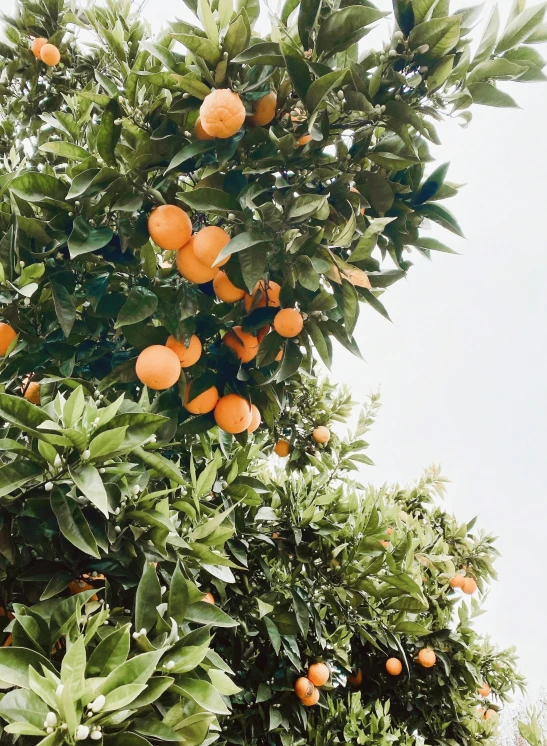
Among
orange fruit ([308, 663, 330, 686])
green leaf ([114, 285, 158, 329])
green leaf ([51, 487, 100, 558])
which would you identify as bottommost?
orange fruit ([308, 663, 330, 686])

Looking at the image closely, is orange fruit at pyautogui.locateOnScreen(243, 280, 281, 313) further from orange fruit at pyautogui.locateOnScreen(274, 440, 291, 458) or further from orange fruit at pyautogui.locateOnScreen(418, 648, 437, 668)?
orange fruit at pyautogui.locateOnScreen(418, 648, 437, 668)

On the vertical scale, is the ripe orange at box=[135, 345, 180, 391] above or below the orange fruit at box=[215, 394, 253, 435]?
above

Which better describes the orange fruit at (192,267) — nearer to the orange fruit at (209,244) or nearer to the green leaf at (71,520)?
the orange fruit at (209,244)

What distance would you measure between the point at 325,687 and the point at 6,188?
242 centimetres

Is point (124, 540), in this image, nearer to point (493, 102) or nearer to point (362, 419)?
point (493, 102)

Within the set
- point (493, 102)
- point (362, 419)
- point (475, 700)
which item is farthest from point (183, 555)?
point (475, 700)

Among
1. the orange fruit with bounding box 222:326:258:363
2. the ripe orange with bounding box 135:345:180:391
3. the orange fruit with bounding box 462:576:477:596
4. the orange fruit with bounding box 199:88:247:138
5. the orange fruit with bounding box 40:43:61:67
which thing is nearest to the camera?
the orange fruit with bounding box 199:88:247:138

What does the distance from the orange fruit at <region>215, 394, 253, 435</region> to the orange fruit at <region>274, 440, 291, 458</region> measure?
1.63 metres

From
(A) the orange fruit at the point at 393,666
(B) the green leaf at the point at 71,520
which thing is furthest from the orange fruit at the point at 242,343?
(A) the orange fruit at the point at 393,666

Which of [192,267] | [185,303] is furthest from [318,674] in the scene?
[192,267]

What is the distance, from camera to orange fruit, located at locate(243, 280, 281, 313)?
165cm

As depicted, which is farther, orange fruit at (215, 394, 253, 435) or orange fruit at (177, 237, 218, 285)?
orange fruit at (215, 394, 253, 435)

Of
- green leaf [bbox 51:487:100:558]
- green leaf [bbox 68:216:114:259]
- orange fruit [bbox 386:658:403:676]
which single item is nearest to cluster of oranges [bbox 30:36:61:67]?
green leaf [bbox 68:216:114:259]

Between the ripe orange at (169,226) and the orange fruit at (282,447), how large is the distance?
6.48ft
